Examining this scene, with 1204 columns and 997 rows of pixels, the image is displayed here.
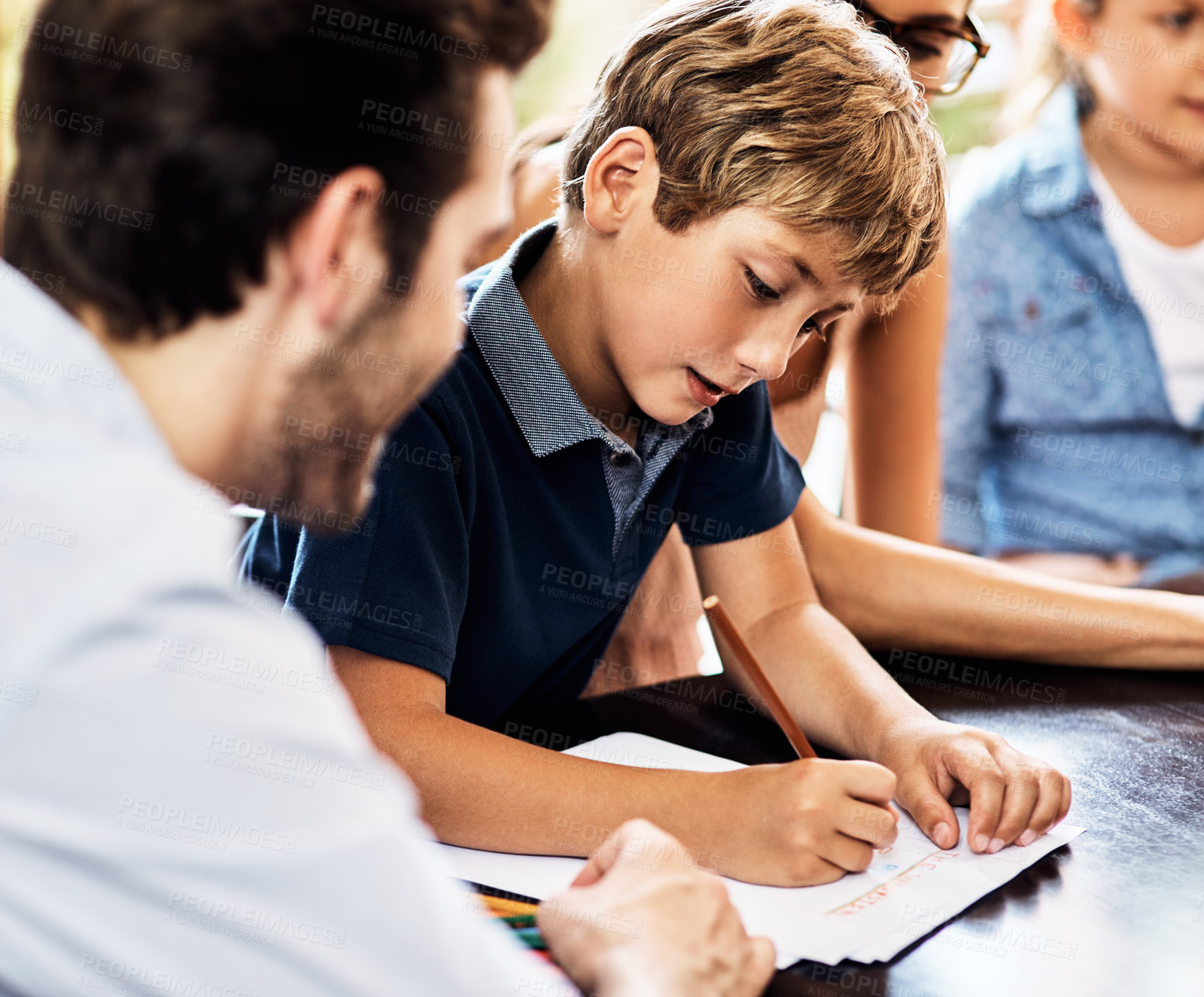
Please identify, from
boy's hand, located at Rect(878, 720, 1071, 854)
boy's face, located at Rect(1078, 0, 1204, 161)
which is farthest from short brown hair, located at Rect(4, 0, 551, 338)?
boy's face, located at Rect(1078, 0, 1204, 161)

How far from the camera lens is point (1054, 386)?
2205 mm

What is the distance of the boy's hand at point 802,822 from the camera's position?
80 cm

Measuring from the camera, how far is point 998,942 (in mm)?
726

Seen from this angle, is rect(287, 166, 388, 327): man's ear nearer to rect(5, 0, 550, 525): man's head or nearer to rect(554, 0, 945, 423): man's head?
rect(5, 0, 550, 525): man's head

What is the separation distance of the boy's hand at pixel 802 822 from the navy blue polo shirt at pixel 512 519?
240 millimetres

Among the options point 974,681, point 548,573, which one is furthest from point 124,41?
point 974,681

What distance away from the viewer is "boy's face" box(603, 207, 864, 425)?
0.99 m

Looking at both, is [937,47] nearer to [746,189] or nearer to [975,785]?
[746,189]

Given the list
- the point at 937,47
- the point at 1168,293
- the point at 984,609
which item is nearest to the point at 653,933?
the point at 984,609

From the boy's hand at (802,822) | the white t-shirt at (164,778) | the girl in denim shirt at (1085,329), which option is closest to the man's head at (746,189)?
the boy's hand at (802,822)

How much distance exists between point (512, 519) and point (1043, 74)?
179 centimetres

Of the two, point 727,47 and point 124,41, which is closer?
point 124,41

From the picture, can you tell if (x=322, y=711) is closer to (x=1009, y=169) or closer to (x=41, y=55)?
(x=41, y=55)

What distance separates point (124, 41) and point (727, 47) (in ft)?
2.03
